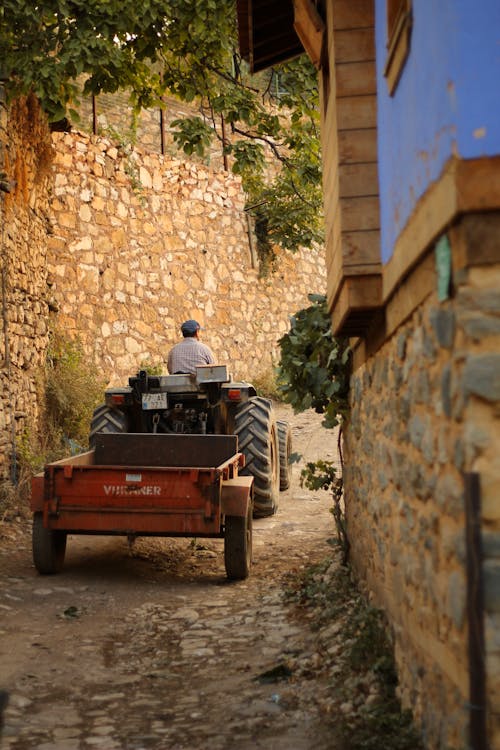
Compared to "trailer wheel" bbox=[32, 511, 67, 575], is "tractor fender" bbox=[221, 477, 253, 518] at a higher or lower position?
higher

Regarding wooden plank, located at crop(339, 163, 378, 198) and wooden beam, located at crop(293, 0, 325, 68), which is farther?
wooden beam, located at crop(293, 0, 325, 68)

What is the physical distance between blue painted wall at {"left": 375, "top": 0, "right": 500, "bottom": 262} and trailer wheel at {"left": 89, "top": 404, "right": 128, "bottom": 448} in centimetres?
564

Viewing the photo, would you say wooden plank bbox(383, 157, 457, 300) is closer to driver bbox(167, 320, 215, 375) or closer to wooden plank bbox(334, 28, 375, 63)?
wooden plank bbox(334, 28, 375, 63)

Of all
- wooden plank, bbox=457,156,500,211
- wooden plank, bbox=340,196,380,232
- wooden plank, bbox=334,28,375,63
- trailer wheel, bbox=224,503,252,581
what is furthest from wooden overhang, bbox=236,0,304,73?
wooden plank, bbox=457,156,500,211

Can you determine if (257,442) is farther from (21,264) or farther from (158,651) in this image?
(21,264)

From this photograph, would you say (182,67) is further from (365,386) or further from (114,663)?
(114,663)

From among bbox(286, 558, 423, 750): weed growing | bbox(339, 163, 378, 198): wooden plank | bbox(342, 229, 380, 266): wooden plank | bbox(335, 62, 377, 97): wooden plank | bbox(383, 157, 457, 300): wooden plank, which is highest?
bbox(335, 62, 377, 97): wooden plank

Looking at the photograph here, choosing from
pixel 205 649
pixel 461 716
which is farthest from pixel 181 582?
pixel 461 716

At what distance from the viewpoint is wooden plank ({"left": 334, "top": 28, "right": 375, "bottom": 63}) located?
15.7ft

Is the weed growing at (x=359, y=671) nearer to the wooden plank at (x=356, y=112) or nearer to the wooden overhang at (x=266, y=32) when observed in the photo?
the wooden plank at (x=356, y=112)

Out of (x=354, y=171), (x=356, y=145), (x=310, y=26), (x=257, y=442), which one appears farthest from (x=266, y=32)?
(x=257, y=442)

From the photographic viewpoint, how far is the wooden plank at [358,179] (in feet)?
15.2

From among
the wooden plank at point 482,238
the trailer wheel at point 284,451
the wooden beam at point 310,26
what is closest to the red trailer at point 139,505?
the wooden beam at point 310,26

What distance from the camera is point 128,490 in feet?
21.7
